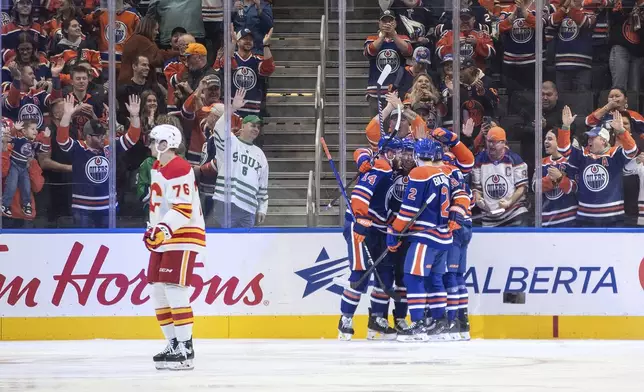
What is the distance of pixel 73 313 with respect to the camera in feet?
33.2

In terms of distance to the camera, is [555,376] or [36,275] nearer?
[555,376]

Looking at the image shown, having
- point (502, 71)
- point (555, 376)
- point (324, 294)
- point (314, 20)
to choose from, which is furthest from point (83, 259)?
point (555, 376)

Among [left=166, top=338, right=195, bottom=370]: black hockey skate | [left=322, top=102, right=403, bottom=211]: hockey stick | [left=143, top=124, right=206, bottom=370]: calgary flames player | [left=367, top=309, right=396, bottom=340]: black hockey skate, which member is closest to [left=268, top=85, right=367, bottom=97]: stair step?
[left=322, top=102, right=403, bottom=211]: hockey stick

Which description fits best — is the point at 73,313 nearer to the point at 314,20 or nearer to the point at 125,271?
the point at 125,271

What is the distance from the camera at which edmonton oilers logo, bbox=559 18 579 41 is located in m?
10.5

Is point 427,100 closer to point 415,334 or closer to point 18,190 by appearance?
point 415,334

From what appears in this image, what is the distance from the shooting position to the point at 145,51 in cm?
1047

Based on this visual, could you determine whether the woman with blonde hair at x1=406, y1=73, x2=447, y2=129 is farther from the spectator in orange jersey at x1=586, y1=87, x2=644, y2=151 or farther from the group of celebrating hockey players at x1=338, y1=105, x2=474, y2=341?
the spectator in orange jersey at x1=586, y1=87, x2=644, y2=151

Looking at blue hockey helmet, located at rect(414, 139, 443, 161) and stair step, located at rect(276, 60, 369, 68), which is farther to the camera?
stair step, located at rect(276, 60, 369, 68)

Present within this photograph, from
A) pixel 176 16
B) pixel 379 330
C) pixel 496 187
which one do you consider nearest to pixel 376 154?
pixel 496 187

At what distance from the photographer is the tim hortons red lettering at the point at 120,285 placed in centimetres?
1013

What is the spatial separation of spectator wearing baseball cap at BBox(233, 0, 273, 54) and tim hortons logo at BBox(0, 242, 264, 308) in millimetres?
1859

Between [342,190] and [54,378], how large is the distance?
134 inches

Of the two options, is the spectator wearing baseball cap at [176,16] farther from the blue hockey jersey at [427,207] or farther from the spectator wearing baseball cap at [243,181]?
the blue hockey jersey at [427,207]
